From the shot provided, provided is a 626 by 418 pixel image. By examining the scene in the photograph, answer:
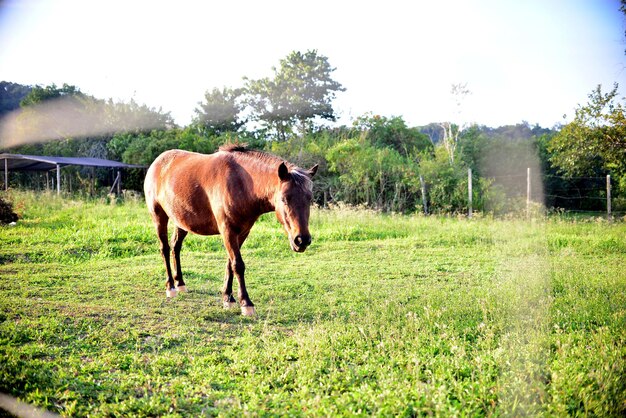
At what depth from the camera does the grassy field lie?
2.92 m

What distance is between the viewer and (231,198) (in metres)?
5.36

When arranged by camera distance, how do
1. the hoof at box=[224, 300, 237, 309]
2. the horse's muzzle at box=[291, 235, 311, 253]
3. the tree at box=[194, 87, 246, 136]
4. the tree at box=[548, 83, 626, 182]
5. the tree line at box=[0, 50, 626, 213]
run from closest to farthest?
the horse's muzzle at box=[291, 235, 311, 253]
the hoof at box=[224, 300, 237, 309]
the tree at box=[548, 83, 626, 182]
the tree line at box=[0, 50, 626, 213]
the tree at box=[194, 87, 246, 136]

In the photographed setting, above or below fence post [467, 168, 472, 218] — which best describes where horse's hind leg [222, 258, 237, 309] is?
below

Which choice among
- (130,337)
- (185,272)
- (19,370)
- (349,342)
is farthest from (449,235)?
(19,370)

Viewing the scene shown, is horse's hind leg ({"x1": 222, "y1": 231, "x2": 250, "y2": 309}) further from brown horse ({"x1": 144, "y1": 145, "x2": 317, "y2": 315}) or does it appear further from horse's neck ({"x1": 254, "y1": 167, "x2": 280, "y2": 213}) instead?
horse's neck ({"x1": 254, "y1": 167, "x2": 280, "y2": 213})

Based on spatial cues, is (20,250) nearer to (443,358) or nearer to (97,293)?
(97,293)

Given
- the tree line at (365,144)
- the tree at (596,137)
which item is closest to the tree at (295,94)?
the tree line at (365,144)

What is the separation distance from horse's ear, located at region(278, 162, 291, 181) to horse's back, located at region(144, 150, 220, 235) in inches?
45.8

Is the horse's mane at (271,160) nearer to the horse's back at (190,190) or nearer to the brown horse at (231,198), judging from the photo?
the brown horse at (231,198)

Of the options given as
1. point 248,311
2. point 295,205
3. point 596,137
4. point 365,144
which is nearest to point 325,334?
point 248,311

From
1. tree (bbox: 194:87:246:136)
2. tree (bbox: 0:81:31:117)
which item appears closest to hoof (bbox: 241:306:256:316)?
tree (bbox: 0:81:31:117)

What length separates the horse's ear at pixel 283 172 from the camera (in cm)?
472

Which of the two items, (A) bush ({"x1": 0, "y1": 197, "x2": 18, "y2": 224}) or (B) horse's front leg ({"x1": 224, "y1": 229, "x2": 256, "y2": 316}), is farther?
(A) bush ({"x1": 0, "y1": 197, "x2": 18, "y2": 224})

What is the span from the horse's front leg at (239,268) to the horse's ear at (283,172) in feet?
3.65
